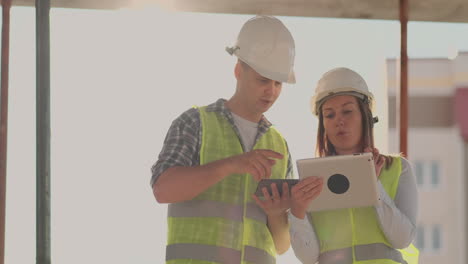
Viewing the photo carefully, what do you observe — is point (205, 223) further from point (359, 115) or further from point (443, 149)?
point (443, 149)

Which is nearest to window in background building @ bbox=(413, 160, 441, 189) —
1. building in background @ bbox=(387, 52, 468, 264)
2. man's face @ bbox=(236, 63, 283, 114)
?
building in background @ bbox=(387, 52, 468, 264)

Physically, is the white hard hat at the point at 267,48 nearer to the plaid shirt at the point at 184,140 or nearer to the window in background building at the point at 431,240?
the plaid shirt at the point at 184,140

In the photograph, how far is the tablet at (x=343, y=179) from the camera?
2.40 meters

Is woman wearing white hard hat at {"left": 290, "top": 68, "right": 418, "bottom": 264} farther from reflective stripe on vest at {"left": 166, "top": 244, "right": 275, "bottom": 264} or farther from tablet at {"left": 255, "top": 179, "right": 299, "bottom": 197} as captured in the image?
reflective stripe on vest at {"left": 166, "top": 244, "right": 275, "bottom": 264}

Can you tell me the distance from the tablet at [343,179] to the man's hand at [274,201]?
0.08 metres

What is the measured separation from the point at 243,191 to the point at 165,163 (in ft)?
1.10

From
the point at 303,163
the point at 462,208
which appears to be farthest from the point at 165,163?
the point at 462,208

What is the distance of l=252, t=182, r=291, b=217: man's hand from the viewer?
7.99 ft

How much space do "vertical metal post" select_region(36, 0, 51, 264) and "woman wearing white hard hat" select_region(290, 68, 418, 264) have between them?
3.90ft

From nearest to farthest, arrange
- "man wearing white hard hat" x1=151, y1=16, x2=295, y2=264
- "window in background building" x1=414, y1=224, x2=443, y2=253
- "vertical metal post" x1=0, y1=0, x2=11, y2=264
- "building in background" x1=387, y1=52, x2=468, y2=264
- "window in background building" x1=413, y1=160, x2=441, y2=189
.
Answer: "man wearing white hard hat" x1=151, y1=16, x2=295, y2=264
"vertical metal post" x1=0, y1=0, x2=11, y2=264
"building in background" x1=387, y1=52, x2=468, y2=264
"window in background building" x1=414, y1=224, x2=443, y2=253
"window in background building" x1=413, y1=160, x2=441, y2=189

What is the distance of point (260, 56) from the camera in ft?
8.56

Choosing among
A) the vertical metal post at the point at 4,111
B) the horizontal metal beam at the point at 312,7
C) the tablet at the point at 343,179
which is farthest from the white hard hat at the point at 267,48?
the vertical metal post at the point at 4,111

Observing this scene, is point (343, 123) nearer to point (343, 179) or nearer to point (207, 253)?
point (343, 179)

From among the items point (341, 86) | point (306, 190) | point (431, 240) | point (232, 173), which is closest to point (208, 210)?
point (232, 173)
